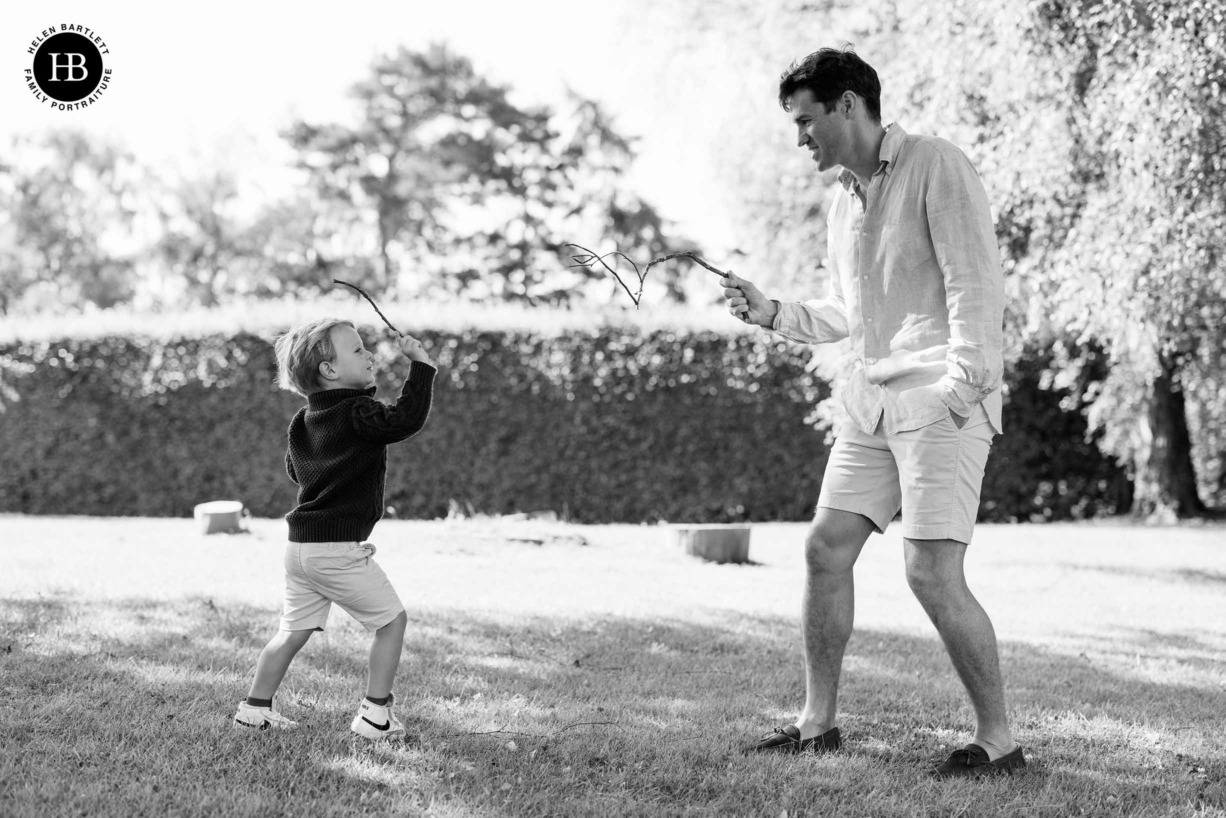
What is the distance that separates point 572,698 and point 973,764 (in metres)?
1.42

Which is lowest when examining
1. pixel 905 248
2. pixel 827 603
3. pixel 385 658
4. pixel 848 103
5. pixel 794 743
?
pixel 794 743

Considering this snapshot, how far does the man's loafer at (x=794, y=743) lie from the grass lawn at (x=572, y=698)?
0.07 metres

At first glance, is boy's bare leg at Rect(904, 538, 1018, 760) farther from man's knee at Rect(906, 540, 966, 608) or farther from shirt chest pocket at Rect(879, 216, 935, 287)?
shirt chest pocket at Rect(879, 216, 935, 287)

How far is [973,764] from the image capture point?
3211mm

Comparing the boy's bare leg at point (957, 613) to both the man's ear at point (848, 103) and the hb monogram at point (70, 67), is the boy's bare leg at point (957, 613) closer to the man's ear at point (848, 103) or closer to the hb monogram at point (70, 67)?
the man's ear at point (848, 103)

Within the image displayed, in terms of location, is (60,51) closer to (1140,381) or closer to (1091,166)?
(1091,166)

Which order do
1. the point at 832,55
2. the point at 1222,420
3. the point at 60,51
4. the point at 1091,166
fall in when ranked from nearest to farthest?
the point at 832,55 → the point at 1091,166 → the point at 60,51 → the point at 1222,420

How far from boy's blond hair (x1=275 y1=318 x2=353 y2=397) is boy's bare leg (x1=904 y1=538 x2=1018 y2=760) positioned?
74.7 inches

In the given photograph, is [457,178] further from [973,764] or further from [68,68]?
[973,764]

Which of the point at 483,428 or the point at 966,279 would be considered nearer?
the point at 966,279

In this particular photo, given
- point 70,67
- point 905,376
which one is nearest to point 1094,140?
point 905,376

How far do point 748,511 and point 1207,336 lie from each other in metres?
5.07

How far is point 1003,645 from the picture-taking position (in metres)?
5.56

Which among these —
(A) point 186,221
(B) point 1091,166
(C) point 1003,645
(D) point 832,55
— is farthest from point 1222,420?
(A) point 186,221
